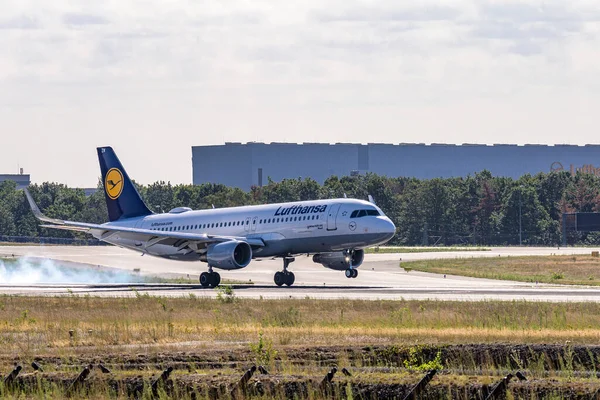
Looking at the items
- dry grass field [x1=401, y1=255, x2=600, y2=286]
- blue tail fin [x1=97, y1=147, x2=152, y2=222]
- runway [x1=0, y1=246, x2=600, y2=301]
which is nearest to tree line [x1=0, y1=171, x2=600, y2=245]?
runway [x1=0, y1=246, x2=600, y2=301]

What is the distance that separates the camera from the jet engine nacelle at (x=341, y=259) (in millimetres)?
63750

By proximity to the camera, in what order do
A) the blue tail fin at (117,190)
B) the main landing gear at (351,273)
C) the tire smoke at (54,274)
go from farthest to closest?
the tire smoke at (54,274), the blue tail fin at (117,190), the main landing gear at (351,273)

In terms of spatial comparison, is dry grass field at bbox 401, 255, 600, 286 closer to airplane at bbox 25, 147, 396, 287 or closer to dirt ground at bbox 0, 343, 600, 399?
airplane at bbox 25, 147, 396, 287

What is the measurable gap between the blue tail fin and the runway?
4444mm

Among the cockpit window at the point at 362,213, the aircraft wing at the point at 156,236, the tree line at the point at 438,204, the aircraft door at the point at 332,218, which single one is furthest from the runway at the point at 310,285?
the tree line at the point at 438,204

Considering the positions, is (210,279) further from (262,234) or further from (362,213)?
(362,213)

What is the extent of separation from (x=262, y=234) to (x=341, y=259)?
4.56 meters

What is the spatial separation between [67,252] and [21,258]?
11.6m

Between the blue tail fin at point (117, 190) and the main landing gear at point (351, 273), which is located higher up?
the blue tail fin at point (117, 190)

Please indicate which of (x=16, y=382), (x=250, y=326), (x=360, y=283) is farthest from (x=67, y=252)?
(x=16, y=382)

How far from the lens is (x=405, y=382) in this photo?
73.6 feet

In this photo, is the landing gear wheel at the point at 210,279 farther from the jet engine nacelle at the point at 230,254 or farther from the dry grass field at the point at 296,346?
the dry grass field at the point at 296,346

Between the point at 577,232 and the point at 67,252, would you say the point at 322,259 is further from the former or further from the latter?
the point at 577,232

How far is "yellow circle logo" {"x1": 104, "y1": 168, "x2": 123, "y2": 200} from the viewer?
72688 millimetres
